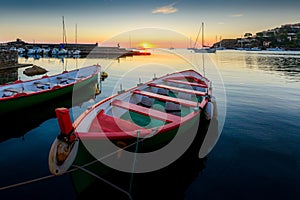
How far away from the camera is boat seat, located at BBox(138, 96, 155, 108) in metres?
9.30

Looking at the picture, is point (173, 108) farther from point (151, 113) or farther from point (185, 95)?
point (151, 113)

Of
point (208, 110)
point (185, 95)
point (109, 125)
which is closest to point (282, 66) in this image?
point (185, 95)

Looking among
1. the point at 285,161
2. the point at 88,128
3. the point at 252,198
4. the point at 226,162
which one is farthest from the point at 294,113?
the point at 88,128

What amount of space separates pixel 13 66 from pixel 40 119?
27015 millimetres

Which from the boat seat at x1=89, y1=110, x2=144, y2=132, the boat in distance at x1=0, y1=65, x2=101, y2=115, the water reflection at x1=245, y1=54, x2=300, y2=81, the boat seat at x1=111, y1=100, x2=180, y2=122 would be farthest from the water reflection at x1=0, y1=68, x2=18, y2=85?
the water reflection at x1=245, y1=54, x2=300, y2=81

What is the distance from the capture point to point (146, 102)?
30.8 ft

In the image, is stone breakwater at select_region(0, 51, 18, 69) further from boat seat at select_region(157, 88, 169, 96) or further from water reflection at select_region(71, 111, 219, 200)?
water reflection at select_region(71, 111, 219, 200)

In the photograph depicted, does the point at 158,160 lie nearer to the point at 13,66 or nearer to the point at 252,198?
the point at 252,198

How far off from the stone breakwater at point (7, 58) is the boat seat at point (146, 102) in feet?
94.6

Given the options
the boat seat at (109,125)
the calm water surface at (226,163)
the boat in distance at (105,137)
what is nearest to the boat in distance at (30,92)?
the calm water surface at (226,163)

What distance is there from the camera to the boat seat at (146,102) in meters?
9.30

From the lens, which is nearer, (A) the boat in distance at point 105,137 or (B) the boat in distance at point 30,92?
(A) the boat in distance at point 105,137

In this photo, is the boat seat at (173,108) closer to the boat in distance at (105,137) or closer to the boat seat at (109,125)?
the boat in distance at (105,137)

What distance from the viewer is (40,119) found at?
10.8 metres
